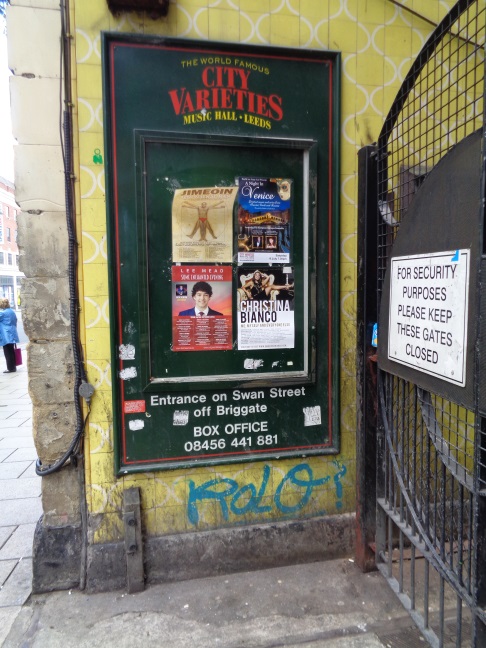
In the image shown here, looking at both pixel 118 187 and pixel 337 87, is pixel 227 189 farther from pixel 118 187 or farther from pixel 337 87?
pixel 337 87

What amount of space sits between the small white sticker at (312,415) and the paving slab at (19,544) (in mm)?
2352

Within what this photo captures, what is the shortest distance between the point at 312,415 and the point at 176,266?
146 centimetres

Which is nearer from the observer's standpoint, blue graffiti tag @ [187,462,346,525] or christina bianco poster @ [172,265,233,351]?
christina bianco poster @ [172,265,233,351]

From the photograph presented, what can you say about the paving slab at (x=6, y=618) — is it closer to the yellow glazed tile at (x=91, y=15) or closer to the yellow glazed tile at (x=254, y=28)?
the yellow glazed tile at (x=91, y=15)

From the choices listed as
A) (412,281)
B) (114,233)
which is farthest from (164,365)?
(412,281)

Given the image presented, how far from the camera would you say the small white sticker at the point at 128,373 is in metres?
3.09

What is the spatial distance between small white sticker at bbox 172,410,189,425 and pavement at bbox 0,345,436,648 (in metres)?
1.11

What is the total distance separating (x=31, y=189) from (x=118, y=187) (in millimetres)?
553

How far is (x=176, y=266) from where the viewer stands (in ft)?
10.2

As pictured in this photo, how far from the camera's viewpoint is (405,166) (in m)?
3.34

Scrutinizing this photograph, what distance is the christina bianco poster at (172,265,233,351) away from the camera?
3.15 metres

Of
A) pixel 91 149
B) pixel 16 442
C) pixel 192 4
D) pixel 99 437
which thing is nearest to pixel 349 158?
pixel 192 4

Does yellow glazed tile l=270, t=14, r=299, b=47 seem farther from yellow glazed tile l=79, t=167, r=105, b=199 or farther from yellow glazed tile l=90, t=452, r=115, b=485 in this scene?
yellow glazed tile l=90, t=452, r=115, b=485

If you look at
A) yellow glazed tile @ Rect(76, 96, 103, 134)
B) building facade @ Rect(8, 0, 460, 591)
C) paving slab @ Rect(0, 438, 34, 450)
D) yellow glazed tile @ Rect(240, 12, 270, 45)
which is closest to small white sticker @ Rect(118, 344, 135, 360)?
building facade @ Rect(8, 0, 460, 591)
